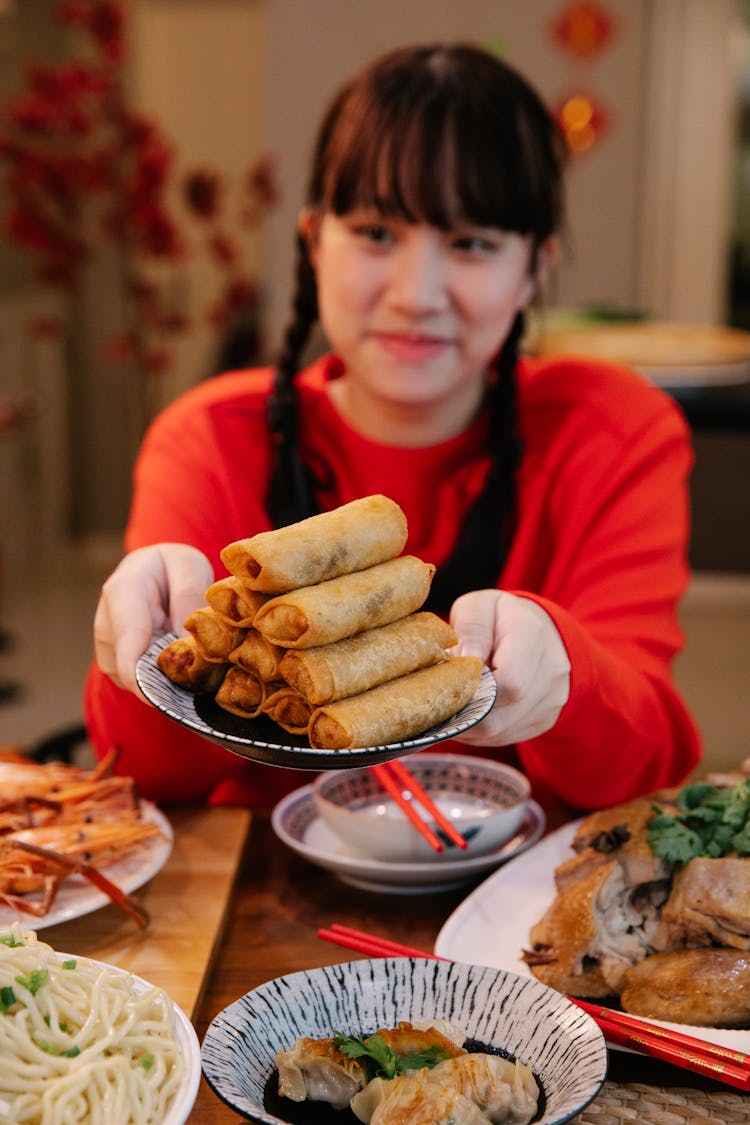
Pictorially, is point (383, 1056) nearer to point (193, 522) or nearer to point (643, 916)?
point (643, 916)

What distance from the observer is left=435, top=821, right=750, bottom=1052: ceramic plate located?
139cm

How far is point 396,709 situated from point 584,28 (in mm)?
5884

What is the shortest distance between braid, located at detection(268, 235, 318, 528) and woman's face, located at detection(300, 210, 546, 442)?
6.6 inches

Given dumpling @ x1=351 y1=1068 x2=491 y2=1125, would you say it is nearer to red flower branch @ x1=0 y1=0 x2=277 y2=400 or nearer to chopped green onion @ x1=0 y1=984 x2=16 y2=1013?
chopped green onion @ x1=0 y1=984 x2=16 y2=1013

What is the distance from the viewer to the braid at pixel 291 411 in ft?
6.81

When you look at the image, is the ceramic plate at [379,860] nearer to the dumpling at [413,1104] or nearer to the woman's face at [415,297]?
the dumpling at [413,1104]

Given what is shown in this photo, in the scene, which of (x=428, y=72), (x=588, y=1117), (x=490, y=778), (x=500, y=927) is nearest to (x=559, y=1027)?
(x=588, y=1117)

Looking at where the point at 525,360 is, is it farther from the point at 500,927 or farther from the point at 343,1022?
the point at 343,1022

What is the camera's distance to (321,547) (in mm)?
1185

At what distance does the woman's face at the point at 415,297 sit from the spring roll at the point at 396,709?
2.87ft

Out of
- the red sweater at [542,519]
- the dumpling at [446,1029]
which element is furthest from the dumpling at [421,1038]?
the red sweater at [542,519]

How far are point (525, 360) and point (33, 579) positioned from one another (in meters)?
5.09

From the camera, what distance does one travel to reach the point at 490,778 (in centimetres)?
175

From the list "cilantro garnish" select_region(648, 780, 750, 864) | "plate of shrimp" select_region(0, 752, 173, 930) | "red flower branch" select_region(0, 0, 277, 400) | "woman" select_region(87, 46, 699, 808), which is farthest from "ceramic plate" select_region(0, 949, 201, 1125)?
"red flower branch" select_region(0, 0, 277, 400)
